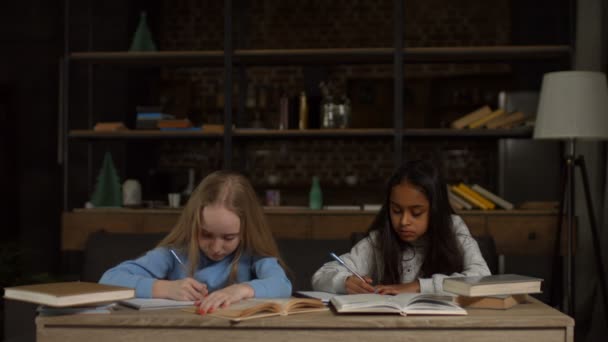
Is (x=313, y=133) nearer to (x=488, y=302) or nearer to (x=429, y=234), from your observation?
(x=429, y=234)

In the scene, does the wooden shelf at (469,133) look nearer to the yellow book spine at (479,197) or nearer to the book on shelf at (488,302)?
the yellow book spine at (479,197)

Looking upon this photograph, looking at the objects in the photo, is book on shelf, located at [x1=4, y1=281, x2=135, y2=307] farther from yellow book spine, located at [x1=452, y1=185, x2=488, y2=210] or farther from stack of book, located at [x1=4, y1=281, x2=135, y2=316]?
yellow book spine, located at [x1=452, y1=185, x2=488, y2=210]

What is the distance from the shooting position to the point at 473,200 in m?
3.95

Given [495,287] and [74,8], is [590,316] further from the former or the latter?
[74,8]

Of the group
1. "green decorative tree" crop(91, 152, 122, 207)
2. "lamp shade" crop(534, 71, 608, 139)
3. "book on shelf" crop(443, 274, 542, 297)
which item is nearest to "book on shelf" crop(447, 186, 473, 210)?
"lamp shade" crop(534, 71, 608, 139)

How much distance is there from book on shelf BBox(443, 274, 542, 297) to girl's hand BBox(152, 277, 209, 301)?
0.54m

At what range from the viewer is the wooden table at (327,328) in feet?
4.51

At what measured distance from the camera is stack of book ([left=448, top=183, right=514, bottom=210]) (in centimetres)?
393

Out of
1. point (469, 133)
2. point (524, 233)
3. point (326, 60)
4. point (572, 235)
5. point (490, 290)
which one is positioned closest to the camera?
point (490, 290)

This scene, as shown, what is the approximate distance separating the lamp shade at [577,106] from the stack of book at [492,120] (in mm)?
564

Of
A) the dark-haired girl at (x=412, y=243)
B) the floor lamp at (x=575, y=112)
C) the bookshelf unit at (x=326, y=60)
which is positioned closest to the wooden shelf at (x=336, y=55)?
the bookshelf unit at (x=326, y=60)

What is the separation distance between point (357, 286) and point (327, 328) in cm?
50

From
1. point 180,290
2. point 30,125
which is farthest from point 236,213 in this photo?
point 30,125

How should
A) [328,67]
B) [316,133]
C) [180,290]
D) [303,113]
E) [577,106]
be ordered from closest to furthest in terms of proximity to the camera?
[180,290]
[577,106]
[316,133]
[303,113]
[328,67]
